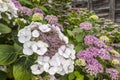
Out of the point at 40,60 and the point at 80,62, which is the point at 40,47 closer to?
the point at 40,60

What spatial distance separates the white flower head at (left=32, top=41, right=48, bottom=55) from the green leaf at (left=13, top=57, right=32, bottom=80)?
0.29 ft

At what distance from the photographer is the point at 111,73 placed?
74.4 inches

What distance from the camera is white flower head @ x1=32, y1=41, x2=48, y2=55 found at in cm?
135

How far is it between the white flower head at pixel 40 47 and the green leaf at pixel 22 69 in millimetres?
88

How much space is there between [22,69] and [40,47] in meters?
0.17

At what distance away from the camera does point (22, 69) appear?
1.46 m

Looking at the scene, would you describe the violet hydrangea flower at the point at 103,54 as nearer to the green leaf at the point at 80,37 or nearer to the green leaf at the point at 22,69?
the green leaf at the point at 80,37

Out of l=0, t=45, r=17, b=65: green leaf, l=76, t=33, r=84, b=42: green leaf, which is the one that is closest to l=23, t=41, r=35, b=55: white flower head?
l=0, t=45, r=17, b=65: green leaf

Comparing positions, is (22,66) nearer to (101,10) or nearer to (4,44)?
(4,44)

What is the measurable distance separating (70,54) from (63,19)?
5.92 ft

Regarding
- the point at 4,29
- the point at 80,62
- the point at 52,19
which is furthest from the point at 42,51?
the point at 52,19

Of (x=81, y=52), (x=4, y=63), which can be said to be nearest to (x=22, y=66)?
(x=4, y=63)

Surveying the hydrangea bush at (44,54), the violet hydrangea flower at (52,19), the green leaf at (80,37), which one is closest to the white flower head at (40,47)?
the hydrangea bush at (44,54)

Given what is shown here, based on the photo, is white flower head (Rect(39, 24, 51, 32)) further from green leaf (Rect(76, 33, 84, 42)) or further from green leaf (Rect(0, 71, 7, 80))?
green leaf (Rect(76, 33, 84, 42))
